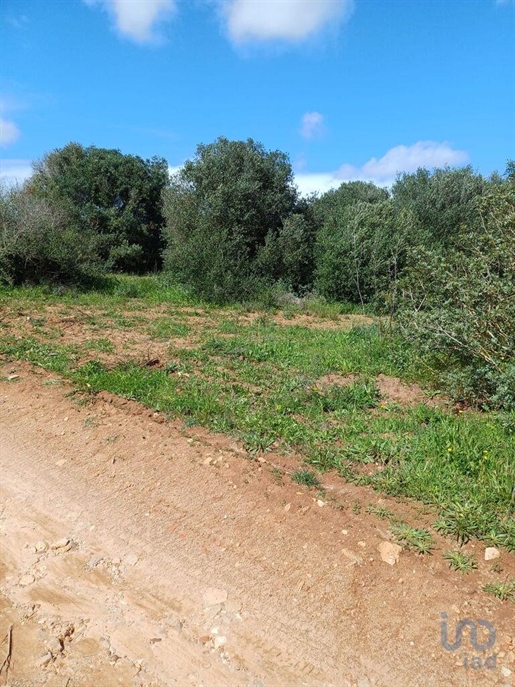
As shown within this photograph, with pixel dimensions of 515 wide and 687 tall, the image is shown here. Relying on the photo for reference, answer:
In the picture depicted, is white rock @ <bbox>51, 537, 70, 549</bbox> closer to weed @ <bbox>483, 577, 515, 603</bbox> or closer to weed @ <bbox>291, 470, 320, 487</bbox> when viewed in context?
weed @ <bbox>291, 470, 320, 487</bbox>

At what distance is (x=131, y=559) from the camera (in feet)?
9.77

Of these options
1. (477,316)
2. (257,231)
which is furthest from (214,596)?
(257,231)

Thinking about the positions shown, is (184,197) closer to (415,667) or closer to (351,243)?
(351,243)

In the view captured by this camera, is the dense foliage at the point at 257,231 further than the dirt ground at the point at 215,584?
Yes

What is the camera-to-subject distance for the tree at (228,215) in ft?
47.3

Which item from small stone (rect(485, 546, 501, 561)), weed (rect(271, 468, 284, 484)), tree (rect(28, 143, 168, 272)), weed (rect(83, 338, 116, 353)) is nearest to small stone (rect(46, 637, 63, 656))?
weed (rect(271, 468, 284, 484))

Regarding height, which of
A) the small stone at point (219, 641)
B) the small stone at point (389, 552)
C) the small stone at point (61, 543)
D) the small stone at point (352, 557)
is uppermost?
the small stone at point (389, 552)

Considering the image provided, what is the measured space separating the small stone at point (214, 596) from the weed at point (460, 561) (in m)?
1.31

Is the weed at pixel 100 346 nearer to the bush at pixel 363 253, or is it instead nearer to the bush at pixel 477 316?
the bush at pixel 477 316

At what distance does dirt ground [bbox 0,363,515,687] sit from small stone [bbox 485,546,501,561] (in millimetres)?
47

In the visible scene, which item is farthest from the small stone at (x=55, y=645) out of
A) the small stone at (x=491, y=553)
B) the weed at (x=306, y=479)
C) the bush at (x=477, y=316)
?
the bush at (x=477, y=316)

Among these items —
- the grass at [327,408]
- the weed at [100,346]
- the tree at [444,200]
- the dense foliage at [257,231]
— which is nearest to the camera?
the grass at [327,408]

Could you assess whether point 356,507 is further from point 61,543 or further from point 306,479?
point 61,543

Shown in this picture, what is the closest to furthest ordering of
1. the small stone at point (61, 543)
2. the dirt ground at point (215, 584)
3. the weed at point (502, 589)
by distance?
the dirt ground at point (215, 584), the weed at point (502, 589), the small stone at point (61, 543)
